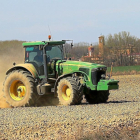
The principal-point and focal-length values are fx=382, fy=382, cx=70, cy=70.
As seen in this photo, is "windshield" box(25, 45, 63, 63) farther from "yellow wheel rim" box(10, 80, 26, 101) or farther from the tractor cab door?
"yellow wheel rim" box(10, 80, 26, 101)

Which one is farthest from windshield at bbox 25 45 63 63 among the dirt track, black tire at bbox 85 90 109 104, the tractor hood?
the dirt track

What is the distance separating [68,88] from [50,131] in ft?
15.3

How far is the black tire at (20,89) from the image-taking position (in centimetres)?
1341

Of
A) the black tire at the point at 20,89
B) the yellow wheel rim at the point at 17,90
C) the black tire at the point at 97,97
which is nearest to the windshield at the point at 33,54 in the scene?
the black tire at the point at 20,89

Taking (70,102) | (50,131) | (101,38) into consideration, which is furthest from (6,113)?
(101,38)

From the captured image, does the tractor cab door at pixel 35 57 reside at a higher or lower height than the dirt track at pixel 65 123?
higher

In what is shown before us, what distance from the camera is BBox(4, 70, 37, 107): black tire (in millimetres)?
13414

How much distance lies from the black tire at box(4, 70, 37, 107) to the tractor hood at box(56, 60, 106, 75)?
43.5 inches

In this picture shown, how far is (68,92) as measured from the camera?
13008mm

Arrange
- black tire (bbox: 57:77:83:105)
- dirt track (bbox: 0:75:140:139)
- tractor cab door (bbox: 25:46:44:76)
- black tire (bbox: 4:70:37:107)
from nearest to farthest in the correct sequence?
dirt track (bbox: 0:75:140:139) < black tire (bbox: 57:77:83:105) < black tire (bbox: 4:70:37:107) < tractor cab door (bbox: 25:46:44:76)

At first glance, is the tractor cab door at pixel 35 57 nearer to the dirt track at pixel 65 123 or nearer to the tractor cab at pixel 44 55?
the tractor cab at pixel 44 55

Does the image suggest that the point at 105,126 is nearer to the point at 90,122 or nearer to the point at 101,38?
the point at 90,122

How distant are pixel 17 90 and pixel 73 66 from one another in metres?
2.27

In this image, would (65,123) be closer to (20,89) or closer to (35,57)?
(20,89)
